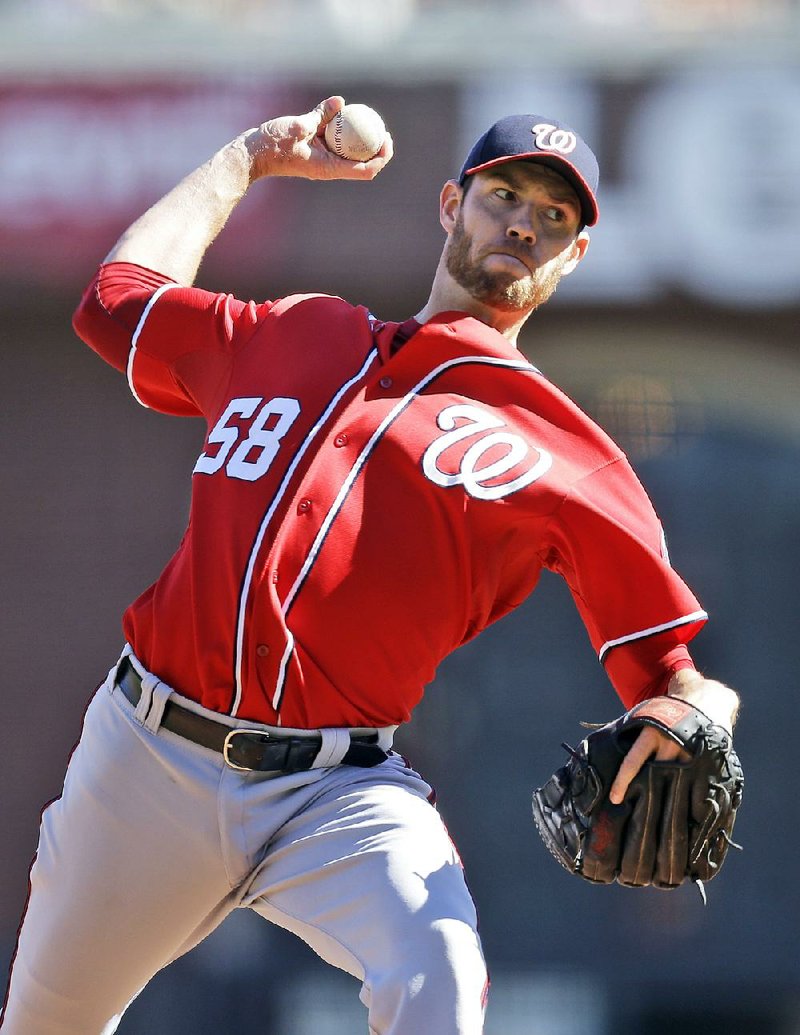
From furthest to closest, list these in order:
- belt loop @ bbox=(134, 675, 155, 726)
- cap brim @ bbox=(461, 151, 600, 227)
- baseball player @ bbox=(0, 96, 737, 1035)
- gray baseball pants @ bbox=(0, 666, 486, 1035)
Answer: cap brim @ bbox=(461, 151, 600, 227) < belt loop @ bbox=(134, 675, 155, 726) < baseball player @ bbox=(0, 96, 737, 1035) < gray baseball pants @ bbox=(0, 666, 486, 1035)

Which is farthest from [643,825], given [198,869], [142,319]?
[142,319]

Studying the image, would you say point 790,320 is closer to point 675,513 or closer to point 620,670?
point 675,513

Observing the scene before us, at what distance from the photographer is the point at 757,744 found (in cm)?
744

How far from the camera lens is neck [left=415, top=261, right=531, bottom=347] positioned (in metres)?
3.04

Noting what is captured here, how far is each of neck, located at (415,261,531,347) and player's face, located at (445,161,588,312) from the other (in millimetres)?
18

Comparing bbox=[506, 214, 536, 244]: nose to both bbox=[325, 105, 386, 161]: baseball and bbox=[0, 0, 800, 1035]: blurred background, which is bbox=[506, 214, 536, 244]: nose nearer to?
bbox=[325, 105, 386, 161]: baseball

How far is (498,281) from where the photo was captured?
2.98 meters

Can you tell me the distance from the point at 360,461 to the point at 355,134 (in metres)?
0.72

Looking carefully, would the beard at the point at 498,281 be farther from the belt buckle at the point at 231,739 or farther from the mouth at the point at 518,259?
the belt buckle at the point at 231,739

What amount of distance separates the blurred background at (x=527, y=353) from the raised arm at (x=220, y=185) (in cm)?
403

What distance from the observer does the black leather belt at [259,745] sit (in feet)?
8.63

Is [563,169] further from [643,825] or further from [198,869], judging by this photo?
[198,869]

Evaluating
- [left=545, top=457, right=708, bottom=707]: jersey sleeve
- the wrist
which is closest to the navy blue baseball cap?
[left=545, top=457, right=708, bottom=707]: jersey sleeve

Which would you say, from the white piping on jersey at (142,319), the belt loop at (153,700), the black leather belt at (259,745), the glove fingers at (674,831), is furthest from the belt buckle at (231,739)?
the white piping on jersey at (142,319)
